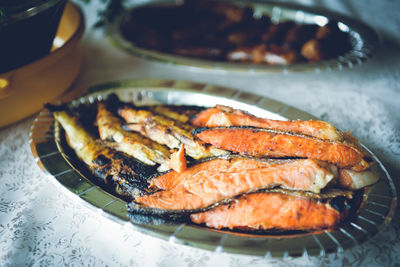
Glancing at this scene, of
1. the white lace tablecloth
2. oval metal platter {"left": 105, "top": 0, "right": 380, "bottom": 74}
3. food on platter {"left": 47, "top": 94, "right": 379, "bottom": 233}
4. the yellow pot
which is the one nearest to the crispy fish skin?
food on platter {"left": 47, "top": 94, "right": 379, "bottom": 233}

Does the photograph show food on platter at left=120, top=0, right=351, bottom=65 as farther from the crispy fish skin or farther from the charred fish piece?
the charred fish piece

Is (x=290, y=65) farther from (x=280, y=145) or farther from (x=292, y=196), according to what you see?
(x=292, y=196)

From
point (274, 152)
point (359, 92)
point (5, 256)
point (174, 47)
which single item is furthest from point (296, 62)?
point (5, 256)

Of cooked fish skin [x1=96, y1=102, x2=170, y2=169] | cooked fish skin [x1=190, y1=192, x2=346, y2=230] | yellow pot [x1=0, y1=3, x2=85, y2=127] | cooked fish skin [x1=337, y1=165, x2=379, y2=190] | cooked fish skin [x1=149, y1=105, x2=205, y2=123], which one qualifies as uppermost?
cooked fish skin [x1=337, y1=165, x2=379, y2=190]

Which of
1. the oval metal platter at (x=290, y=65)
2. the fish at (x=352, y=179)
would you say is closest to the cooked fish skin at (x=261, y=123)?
the fish at (x=352, y=179)

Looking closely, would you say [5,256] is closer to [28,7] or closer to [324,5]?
[28,7]

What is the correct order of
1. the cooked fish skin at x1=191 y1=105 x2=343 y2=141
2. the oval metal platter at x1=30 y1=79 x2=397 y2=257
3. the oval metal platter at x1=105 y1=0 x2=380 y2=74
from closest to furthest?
the oval metal platter at x1=30 y1=79 x2=397 y2=257, the cooked fish skin at x1=191 y1=105 x2=343 y2=141, the oval metal platter at x1=105 y1=0 x2=380 y2=74

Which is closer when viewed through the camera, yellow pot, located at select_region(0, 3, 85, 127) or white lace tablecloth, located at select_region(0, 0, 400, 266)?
white lace tablecloth, located at select_region(0, 0, 400, 266)
